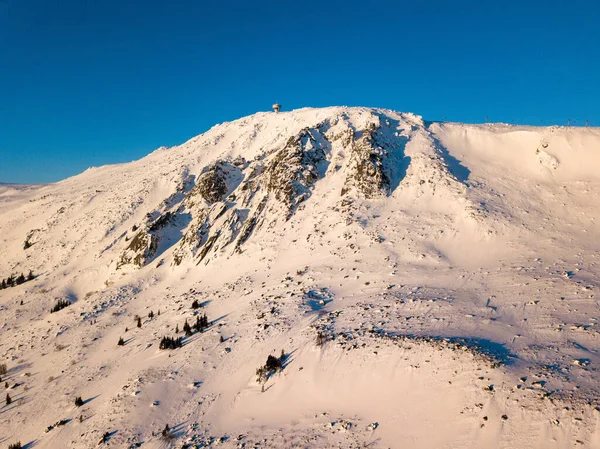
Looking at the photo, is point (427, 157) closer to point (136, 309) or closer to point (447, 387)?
point (447, 387)

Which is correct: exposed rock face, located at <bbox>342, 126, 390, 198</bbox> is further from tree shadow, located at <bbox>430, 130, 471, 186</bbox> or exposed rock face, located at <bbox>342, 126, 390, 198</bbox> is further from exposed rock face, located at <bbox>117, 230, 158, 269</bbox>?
exposed rock face, located at <bbox>117, 230, 158, 269</bbox>

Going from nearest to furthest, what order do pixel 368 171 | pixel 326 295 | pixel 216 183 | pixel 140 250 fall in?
pixel 326 295 → pixel 368 171 → pixel 140 250 → pixel 216 183

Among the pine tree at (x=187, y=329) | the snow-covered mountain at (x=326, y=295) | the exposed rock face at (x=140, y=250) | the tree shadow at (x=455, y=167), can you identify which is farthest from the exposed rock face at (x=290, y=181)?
the pine tree at (x=187, y=329)

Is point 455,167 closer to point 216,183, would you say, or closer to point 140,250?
point 216,183

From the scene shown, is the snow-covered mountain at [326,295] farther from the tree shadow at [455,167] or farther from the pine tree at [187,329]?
the pine tree at [187,329]

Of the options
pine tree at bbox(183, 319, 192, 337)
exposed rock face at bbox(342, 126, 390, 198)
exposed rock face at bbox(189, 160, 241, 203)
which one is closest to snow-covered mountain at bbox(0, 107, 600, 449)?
exposed rock face at bbox(342, 126, 390, 198)

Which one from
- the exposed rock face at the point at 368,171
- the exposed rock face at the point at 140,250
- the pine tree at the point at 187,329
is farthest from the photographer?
the exposed rock face at the point at 140,250

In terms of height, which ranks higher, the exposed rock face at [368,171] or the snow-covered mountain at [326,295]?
the exposed rock face at [368,171]

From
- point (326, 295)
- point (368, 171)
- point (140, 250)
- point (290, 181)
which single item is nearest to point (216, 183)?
point (290, 181)
